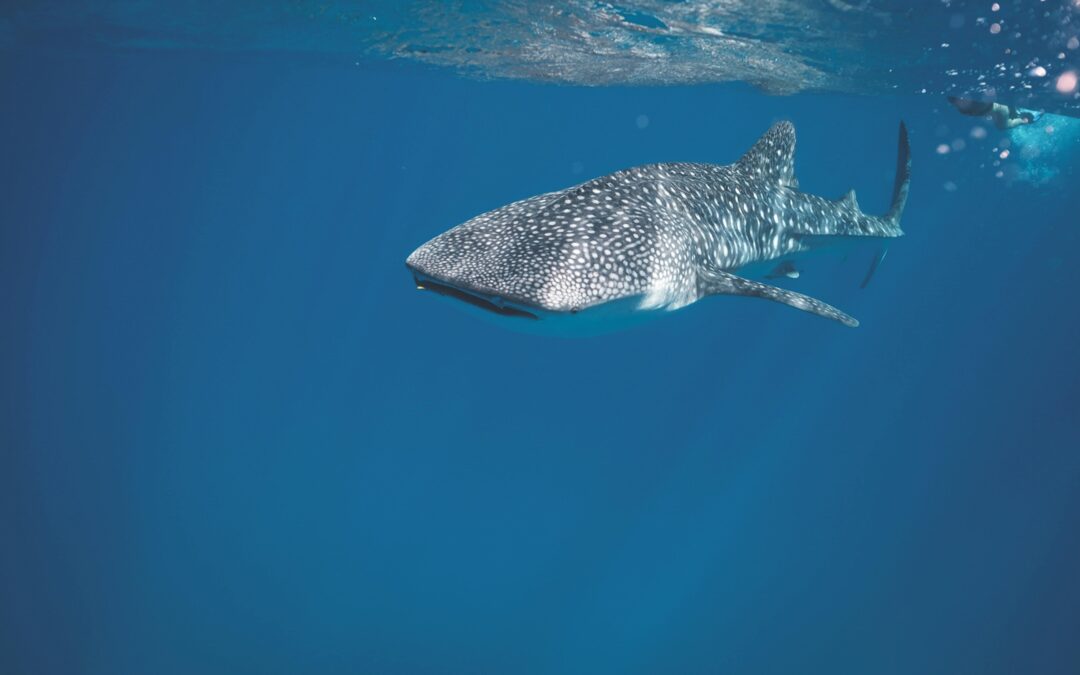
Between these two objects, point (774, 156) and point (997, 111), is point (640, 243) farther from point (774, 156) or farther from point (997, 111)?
point (997, 111)

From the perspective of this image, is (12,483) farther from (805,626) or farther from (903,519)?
(903,519)

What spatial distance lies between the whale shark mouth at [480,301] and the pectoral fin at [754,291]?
6.62 feet

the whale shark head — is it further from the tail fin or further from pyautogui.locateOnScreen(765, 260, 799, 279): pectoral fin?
the tail fin

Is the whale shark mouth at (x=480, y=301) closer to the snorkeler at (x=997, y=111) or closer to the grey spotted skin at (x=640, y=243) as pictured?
the grey spotted skin at (x=640, y=243)

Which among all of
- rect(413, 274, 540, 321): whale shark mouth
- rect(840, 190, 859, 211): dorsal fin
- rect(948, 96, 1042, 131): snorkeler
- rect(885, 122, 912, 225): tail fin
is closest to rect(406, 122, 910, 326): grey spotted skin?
rect(413, 274, 540, 321): whale shark mouth

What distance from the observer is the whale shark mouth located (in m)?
3.33

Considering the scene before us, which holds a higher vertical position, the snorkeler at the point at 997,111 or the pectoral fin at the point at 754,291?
the snorkeler at the point at 997,111

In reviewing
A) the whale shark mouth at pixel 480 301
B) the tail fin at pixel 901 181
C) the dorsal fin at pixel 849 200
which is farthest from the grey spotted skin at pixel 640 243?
the tail fin at pixel 901 181

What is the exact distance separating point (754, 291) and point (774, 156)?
10.3 feet

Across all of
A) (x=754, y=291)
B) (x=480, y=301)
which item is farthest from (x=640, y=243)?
(x=480, y=301)

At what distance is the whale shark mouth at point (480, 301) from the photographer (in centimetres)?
333

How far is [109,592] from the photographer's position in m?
18.7

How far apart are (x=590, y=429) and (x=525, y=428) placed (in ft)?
11.4

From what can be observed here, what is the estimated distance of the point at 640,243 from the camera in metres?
4.29
